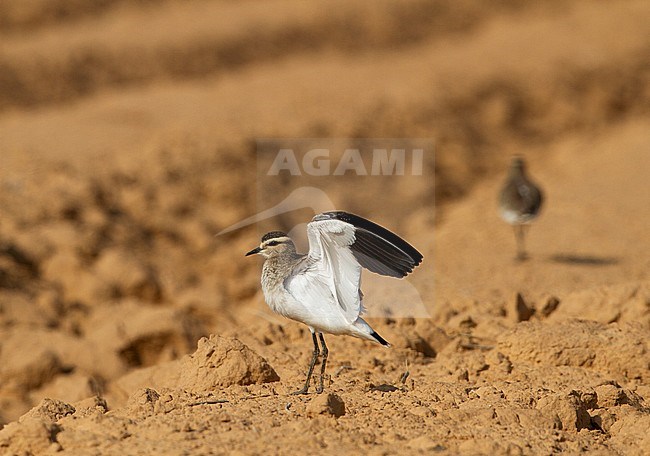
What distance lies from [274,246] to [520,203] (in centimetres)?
611

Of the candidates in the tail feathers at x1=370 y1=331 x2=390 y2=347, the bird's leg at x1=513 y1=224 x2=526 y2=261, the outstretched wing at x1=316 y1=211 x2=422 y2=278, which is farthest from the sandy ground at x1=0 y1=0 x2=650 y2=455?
the outstretched wing at x1=316 y1=211 x2=422 y2=278

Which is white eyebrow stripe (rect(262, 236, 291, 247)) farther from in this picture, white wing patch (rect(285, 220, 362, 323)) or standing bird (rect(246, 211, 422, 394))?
white wing patch (rect(285, 220, 362, 323))

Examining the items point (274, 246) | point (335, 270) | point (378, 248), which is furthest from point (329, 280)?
point (274, 246)

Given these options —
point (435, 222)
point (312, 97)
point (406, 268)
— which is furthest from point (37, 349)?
point (312, 97)

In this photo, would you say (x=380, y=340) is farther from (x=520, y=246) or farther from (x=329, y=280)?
(x=520, y=246)

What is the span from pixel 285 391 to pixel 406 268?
1133mm

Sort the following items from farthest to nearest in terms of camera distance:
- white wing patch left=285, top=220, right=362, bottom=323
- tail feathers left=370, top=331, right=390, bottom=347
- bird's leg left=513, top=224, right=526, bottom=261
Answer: bird's leg left=513, top=224, right=526, bottom=261
white wing patch left=285, top=220, right=362, bottom=323
tail feathers left=370, top=331, right=390, bottom=347

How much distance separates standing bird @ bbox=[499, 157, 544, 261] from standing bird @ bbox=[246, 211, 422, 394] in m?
6.06

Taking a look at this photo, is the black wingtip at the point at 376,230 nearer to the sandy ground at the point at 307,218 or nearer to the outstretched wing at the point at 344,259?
the outstretched wing at the point at 344,259

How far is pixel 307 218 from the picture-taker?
14273mm

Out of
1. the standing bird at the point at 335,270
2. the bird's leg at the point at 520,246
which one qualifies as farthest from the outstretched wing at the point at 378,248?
the bird's leg at the point at 520,246

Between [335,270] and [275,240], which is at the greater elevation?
[275,240]

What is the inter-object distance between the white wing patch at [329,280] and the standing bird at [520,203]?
6.09 metres

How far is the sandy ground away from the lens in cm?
Answer: 548
